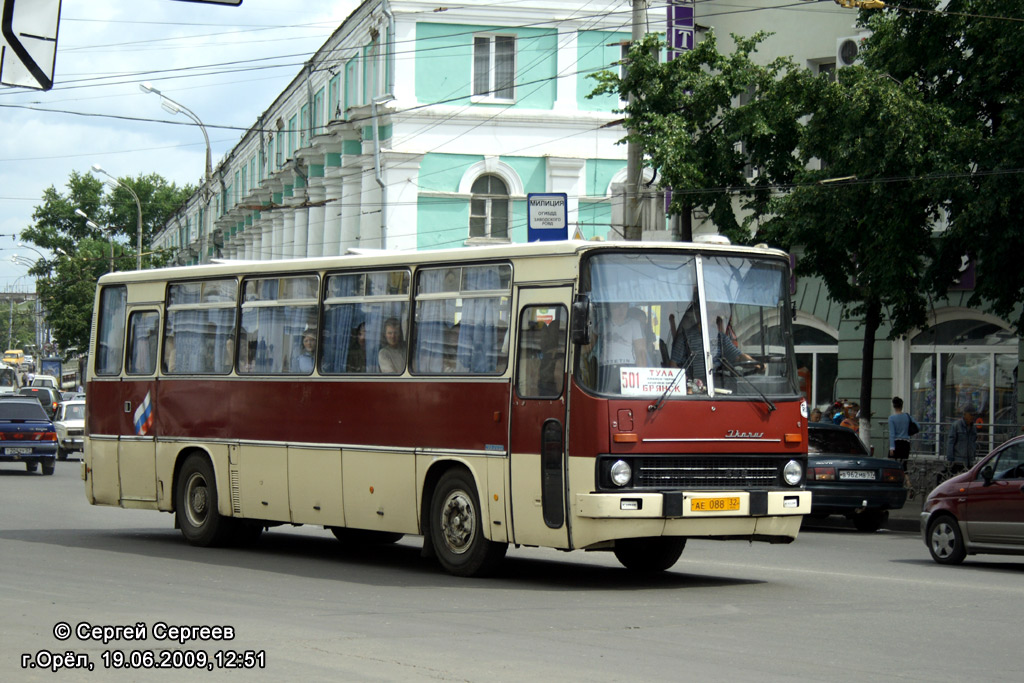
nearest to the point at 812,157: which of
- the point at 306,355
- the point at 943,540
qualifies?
the point at 943,540

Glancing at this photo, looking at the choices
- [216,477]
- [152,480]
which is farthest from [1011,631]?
[152,480]

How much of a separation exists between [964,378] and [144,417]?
18.4 m

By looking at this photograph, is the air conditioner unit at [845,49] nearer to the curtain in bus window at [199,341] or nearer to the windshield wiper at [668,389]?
the curtain in bus window at [199,341]

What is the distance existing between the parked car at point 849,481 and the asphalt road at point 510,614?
173 inches

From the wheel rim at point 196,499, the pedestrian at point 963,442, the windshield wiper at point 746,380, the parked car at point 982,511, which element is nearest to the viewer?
the windshield wiper at point 746,380

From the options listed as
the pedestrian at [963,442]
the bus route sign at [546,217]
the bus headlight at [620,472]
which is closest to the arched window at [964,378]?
the pedestrian at [963,442]

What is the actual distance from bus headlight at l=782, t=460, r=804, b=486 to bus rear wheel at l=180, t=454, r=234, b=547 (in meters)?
6.69

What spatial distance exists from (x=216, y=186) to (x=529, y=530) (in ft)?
248

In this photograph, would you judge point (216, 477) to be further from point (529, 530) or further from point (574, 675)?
point (574, 675)

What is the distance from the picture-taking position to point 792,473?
1366 cm

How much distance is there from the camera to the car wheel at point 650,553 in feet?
47.8

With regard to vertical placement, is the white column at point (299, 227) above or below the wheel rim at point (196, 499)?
above

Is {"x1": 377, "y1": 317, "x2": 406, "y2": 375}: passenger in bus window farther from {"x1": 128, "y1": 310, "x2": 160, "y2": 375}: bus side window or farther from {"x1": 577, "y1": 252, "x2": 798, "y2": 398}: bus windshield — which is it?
{"x1": 128, "y1": 310, "x2": 160, "y2": 375}: bus side window

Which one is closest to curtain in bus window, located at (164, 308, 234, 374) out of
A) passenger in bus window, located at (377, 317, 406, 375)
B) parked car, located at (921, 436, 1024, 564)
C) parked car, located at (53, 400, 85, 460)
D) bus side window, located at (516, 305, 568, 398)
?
passenger in bus window, located at (377, 317, 406, 375)
